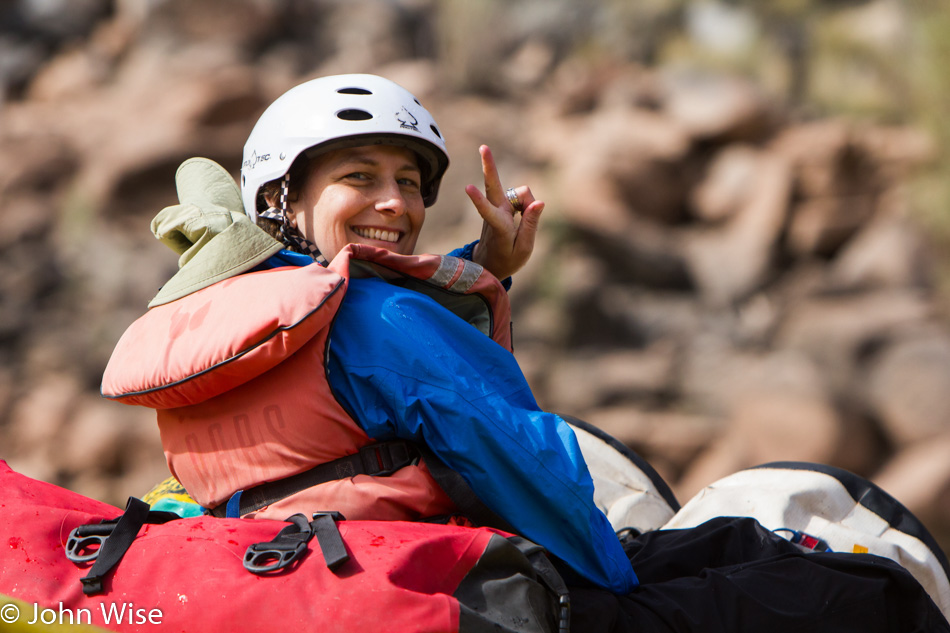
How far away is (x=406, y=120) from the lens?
2438mm

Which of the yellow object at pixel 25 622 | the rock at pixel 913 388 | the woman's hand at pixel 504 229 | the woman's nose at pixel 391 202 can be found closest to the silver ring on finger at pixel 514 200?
the woman's hand at pixel 504 229

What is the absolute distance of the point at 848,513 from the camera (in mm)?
2621

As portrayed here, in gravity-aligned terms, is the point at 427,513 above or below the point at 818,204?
above

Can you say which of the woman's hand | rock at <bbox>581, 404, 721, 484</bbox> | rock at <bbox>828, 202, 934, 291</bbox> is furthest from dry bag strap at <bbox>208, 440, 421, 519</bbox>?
rock at <bbox>828, 202, 934, 291</bbox>

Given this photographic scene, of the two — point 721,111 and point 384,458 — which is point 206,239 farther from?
point 721,111

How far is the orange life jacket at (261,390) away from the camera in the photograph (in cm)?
183

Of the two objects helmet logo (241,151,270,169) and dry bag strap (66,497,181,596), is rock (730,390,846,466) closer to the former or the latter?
helmet logo (241,151,270,169)

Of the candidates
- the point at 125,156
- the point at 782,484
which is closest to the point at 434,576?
the point at 782,484

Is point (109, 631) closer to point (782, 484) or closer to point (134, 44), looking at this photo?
point (782, 484)

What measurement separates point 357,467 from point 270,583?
1.27 ft

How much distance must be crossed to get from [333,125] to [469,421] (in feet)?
3.04

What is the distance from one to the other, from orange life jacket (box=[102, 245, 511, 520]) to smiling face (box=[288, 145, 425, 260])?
313 millimetres

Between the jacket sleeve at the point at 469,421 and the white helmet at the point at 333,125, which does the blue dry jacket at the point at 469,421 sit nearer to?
the jacket sleeve at the point at 469,421

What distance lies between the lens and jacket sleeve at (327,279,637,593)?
1872mm
